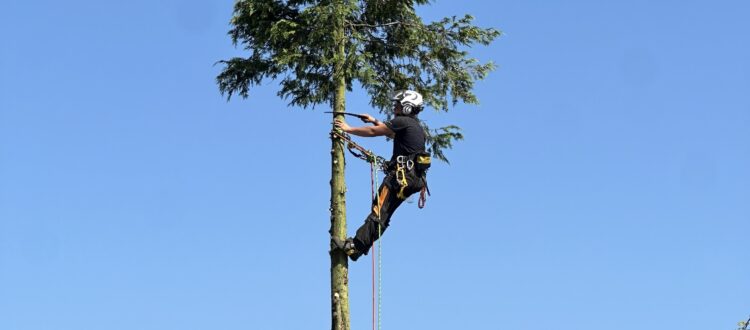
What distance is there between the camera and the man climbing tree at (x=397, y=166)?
12.9 meters

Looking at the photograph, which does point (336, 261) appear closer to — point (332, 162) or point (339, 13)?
point (332, 162)

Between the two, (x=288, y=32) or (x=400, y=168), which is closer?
(x=400, y=168)

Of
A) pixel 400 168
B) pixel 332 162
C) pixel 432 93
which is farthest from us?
pixel 432 93

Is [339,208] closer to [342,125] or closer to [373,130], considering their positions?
[342,125]

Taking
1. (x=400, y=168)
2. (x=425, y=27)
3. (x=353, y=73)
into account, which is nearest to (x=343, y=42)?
(x=353, y=73)

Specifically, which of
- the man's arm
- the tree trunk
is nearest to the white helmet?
the man's arm

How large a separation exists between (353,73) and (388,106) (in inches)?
60.2

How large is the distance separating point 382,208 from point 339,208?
1.00 metres

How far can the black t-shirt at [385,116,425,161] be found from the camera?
12938 mm

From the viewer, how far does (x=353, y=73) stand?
587 inches

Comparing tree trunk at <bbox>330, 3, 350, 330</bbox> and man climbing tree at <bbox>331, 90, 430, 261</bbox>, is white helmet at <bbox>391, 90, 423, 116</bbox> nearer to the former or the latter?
man climbing tree at <bbox>331, 90, 430, 261</bbox>

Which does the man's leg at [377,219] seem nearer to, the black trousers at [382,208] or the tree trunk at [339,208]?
the black trousers at [382,208]

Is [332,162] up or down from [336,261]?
up

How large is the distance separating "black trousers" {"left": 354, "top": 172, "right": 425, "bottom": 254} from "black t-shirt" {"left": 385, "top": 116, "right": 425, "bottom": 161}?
0.31 m
